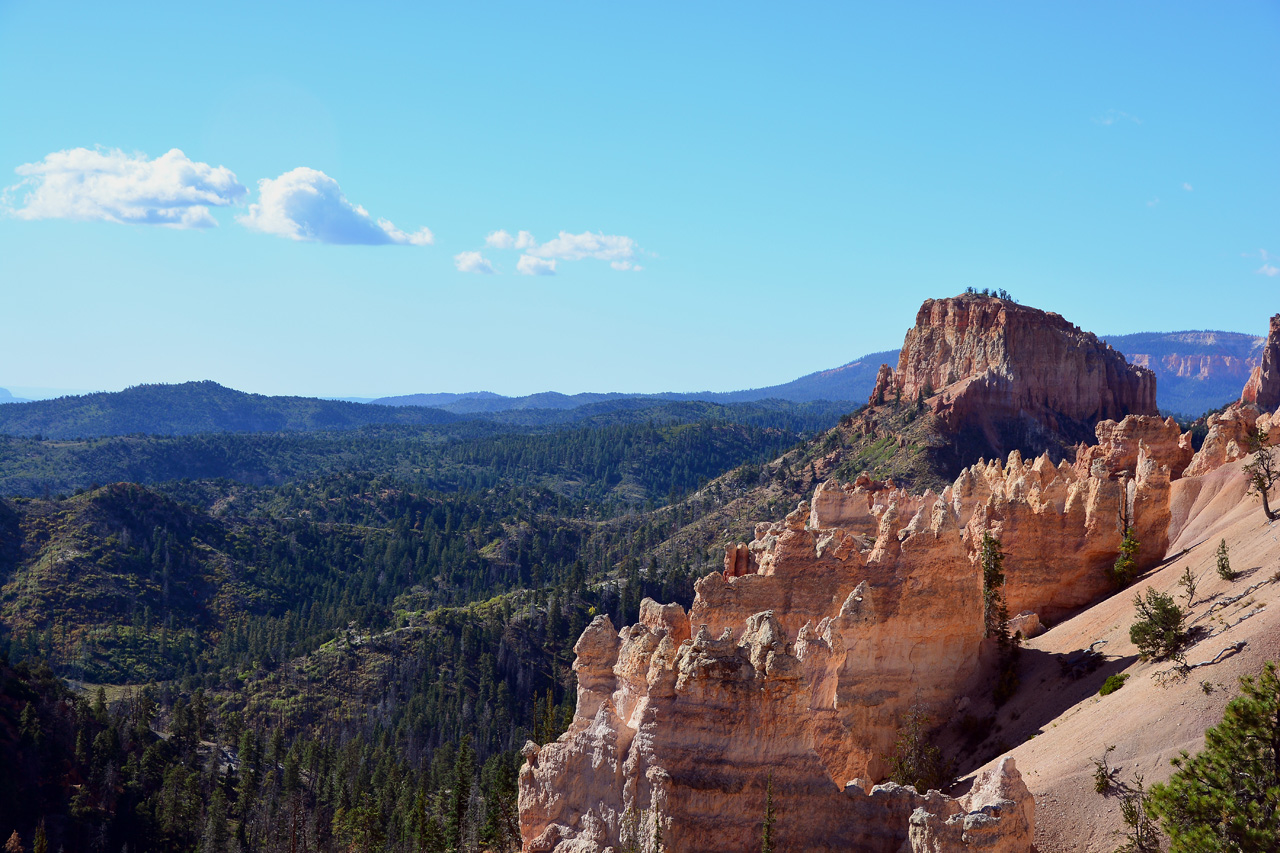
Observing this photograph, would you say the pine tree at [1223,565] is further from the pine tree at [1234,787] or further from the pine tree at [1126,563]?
the pine tree at [1234,787]

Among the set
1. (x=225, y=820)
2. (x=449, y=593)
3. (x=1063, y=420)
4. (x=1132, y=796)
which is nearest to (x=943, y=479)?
(x=1063, y=420)

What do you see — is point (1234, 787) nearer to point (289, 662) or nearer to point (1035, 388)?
point (289, 662)

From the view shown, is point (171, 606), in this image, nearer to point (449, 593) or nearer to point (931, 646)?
point (449, 593)

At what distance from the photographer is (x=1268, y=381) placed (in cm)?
11456

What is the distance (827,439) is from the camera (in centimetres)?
17725

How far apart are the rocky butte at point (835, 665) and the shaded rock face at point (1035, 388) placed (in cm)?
8403

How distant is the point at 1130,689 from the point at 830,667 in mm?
9627

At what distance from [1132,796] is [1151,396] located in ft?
459

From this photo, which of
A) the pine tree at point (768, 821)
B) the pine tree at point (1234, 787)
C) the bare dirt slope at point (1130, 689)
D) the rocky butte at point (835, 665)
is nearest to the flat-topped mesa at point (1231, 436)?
the rocky butte at point (835, 665)

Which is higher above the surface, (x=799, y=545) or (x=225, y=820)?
(x=799, y=545)

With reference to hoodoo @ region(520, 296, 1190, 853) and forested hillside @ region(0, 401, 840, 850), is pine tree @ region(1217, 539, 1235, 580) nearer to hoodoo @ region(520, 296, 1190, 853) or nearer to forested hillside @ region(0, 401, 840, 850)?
hoodoo @ region(520, 296, 1190, 853)

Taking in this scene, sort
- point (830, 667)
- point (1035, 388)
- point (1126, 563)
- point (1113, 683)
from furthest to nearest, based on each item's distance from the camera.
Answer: point (1035, 388), point (1126, 563), point (1113, 683), point (830, 667)

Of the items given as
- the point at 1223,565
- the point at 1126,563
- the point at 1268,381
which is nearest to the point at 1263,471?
the point at 1126,563

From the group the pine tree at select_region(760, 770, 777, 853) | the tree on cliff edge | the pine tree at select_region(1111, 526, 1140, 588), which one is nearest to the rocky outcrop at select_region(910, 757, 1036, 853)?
the pine tree at select_region(760, 770, 777, 853)
